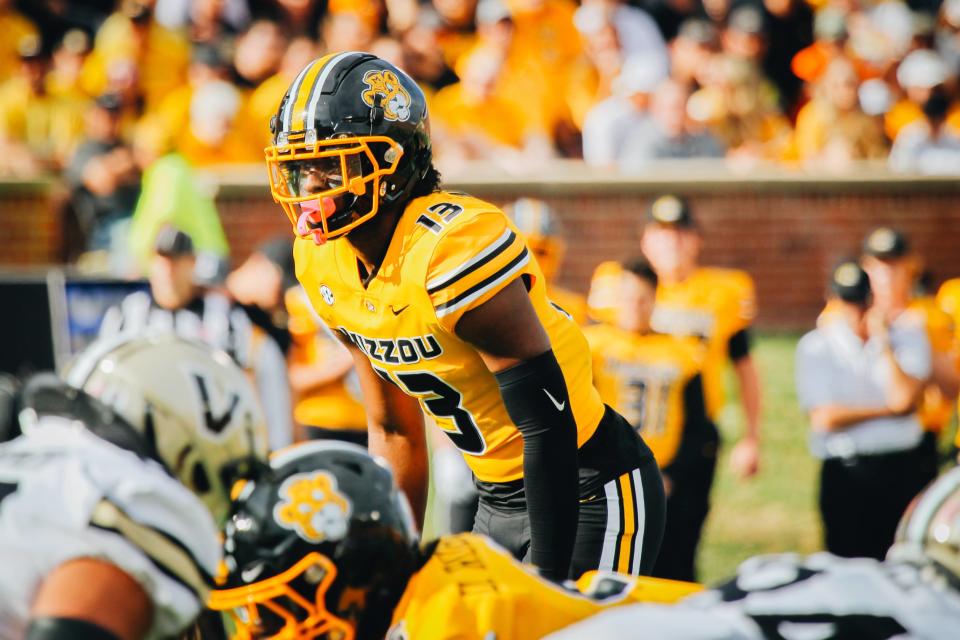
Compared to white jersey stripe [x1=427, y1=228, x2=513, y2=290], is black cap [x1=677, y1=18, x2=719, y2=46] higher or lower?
higher

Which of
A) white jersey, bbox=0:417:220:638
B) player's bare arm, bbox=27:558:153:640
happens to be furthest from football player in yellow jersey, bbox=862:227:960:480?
player's bare arm, bbox=27:558:153:640

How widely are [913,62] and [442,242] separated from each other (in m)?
8.75

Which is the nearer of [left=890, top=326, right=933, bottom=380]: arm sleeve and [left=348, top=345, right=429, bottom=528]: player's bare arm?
[left=348, top=345, right=429, bottom=528]: player's bare arm

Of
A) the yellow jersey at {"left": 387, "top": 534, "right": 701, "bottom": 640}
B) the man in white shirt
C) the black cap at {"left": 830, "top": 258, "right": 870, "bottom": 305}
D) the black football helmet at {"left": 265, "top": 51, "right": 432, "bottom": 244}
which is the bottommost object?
the man in white shirt

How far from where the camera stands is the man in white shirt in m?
6.62

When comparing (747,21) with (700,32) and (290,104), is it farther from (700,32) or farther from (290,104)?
(290,104)

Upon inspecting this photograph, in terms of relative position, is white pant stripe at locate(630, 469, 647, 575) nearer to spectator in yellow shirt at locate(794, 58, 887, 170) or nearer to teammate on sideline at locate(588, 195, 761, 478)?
teammate on sideline at locate(588, 195, 761, 478)

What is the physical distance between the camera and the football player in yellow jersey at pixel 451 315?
3297 mm

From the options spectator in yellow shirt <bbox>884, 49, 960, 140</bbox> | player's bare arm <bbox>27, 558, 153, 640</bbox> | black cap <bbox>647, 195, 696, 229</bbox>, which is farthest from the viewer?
spectator in yellow shirt <bbox>884, 49, 960, 140</bbox>

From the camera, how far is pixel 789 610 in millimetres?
2318

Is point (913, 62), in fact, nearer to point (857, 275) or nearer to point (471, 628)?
point (857, 275)

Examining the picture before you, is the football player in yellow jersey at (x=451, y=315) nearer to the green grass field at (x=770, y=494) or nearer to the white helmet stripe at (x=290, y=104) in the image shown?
the white helmet stripe at (x=290, y=104)

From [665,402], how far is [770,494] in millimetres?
2335

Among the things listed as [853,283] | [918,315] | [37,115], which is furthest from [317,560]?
[37,115]
